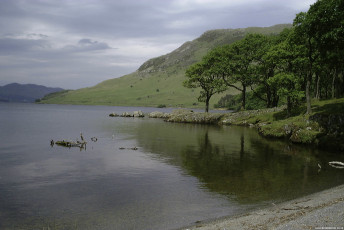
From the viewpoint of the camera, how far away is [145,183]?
959 inches

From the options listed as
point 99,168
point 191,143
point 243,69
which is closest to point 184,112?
point 243,69

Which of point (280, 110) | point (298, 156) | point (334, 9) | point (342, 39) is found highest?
point (334, 9)

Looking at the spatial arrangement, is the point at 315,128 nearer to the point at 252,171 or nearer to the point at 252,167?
the point at 252,167

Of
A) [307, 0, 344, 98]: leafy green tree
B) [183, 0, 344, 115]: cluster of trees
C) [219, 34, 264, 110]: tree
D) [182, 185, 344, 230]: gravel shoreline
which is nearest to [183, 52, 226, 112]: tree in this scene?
[183, 0, 344, 115]: cluster of trees

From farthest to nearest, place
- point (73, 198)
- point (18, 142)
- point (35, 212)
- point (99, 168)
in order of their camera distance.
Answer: point (18, 142) < point (99, 168) < point (73, 198) < point (35, 212)

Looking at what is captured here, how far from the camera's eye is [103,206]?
1889cm

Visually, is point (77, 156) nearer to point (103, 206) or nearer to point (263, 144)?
point (103, 206)

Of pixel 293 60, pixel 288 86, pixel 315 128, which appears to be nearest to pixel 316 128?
pixel 315 128

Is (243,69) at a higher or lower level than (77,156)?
higher

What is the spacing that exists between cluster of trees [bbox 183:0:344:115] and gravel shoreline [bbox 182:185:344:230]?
26017 millimetres

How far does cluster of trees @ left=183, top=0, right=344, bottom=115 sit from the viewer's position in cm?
3891

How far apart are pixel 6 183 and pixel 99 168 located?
8490mm

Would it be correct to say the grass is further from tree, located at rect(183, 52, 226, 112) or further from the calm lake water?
tree, located at rect(183, 52, 226, 112)

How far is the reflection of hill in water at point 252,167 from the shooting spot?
22.8m
